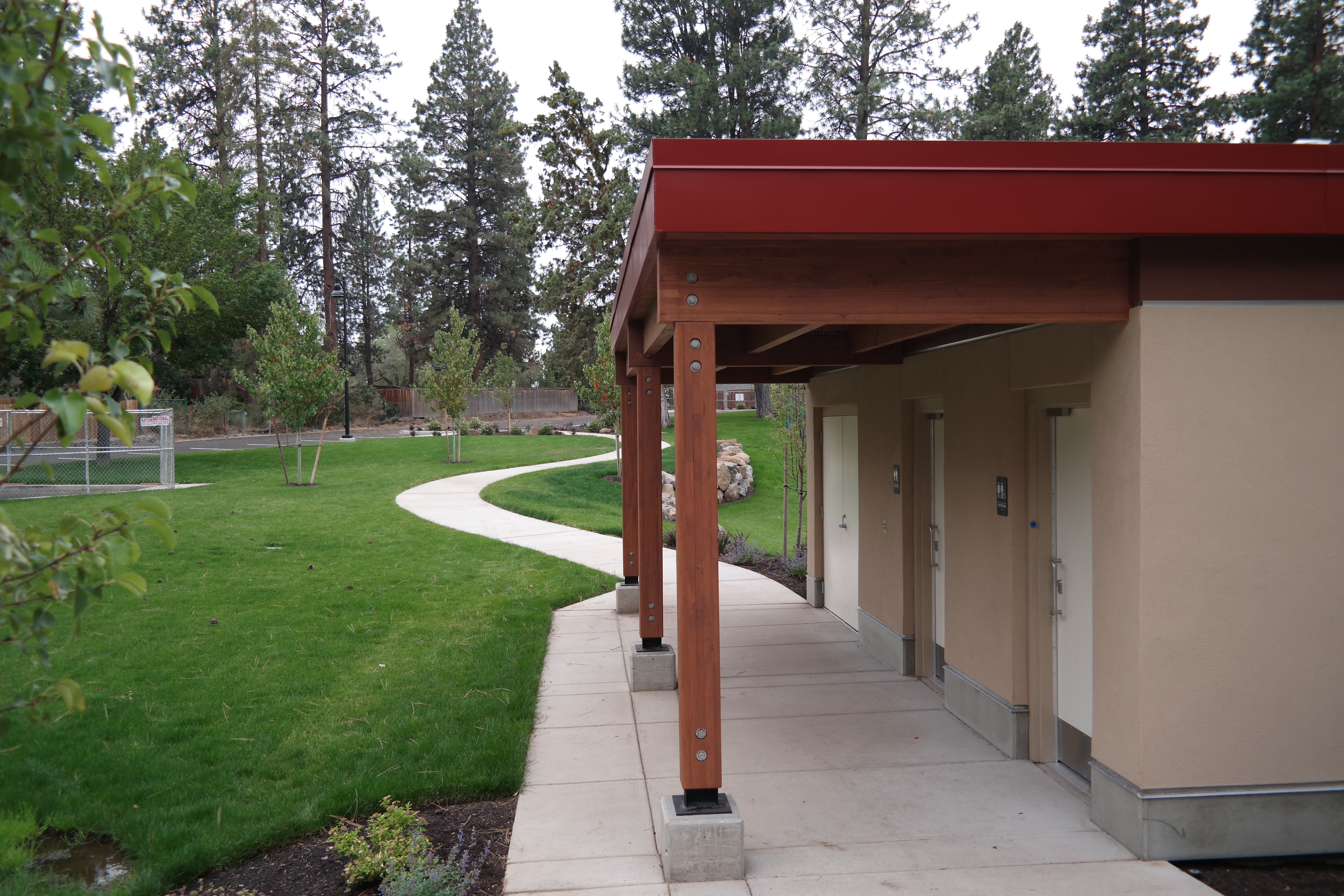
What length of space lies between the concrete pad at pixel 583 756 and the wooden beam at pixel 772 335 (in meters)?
2.89

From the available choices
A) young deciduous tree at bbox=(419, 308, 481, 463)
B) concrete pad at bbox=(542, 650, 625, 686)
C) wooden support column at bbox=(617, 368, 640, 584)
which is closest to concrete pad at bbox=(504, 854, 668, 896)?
concrete pad at bbox=(542, 650, 625, 686)

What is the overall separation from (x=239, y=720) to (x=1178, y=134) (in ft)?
106

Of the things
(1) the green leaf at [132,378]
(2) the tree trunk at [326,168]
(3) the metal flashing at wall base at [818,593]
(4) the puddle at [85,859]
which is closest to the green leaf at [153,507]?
(1) the green leaf at [132,378]

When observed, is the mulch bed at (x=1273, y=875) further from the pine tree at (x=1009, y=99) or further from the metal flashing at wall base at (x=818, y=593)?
the pine tree at (x=1009, y=99)

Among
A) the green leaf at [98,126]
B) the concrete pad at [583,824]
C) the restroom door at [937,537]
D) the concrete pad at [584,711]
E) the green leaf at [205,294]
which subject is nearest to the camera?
the green leaf at [98,126]

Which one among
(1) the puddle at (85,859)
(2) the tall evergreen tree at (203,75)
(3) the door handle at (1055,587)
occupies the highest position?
(2) the tall evergreen tree at (203,75)

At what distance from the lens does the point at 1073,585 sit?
539 centimetres

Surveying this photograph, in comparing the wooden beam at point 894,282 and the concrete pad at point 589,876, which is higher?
the wooden beam at point 894,282

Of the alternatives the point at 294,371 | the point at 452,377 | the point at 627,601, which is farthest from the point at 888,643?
the point at 452,377

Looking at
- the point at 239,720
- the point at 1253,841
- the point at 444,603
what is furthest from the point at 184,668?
the point at 1253,841

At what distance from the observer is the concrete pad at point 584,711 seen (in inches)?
264

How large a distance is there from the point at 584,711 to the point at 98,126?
5602 millimetres

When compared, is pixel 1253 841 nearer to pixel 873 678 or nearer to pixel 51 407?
pixel 873 678

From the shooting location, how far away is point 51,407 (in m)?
1.98
